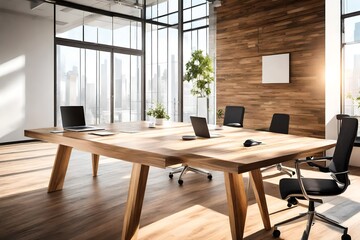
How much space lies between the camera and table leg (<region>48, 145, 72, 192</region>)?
4223mm

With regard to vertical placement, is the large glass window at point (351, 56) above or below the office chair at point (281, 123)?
above

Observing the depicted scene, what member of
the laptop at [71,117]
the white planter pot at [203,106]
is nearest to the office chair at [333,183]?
the laptop at [71,117]

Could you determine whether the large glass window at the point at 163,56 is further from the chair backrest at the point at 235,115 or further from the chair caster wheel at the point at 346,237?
the chair caster wheel at the point at 346,237

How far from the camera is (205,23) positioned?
9.33m

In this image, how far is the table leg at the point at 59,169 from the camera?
422cm

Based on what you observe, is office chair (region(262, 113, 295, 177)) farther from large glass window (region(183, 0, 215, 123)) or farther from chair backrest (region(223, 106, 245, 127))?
large glass window (region(183, 0, 215, 123))

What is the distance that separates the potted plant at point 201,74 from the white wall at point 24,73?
3548 millimetres

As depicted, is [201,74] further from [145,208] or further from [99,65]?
[145,208]

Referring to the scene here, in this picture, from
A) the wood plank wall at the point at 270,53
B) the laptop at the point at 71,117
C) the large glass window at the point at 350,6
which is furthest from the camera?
the wood plank wall at the point at 270,53

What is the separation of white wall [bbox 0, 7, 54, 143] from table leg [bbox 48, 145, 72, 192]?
454 cm

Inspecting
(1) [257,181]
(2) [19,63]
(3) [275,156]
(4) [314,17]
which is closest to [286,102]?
(4) [314,17]

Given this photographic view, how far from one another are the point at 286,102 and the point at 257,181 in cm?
442

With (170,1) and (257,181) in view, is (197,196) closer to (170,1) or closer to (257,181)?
(257,181)

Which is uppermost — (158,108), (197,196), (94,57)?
(94,57)
